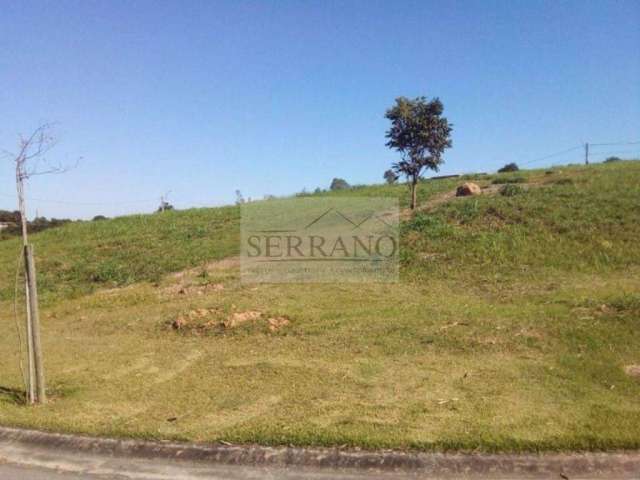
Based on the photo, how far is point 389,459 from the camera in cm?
362

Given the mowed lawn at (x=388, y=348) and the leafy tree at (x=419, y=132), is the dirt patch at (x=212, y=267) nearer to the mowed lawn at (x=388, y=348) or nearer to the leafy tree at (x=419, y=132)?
the mowed lawn at (x=388, y=348)

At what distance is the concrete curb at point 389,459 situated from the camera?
344 centimetres

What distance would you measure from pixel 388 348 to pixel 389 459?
2.67 metres

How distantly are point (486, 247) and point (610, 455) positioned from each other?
813 cm

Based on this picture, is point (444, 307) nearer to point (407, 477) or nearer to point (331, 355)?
point (331, 355)

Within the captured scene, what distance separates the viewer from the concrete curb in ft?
11.3

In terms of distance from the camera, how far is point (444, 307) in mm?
7984

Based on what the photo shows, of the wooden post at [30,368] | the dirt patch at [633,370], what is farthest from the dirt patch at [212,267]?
the dirt patch at [633,370]

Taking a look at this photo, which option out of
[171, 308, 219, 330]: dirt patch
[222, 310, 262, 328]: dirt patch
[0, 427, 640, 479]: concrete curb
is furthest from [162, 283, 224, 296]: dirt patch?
[0, 427, 640, 479]: concrete curb

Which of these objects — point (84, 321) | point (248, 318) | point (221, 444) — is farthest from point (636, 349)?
point (84, 321)

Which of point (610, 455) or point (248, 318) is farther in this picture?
point (248, 318)

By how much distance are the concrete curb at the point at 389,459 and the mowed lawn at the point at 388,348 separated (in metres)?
0.13

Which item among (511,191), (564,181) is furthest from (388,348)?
(564,181)

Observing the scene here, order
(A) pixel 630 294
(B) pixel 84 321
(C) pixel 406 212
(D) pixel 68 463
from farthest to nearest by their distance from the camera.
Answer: (C) pixel 406 212
(B) pixel 84 321
(A) pixel 630 294
(D) pixel 68 463
